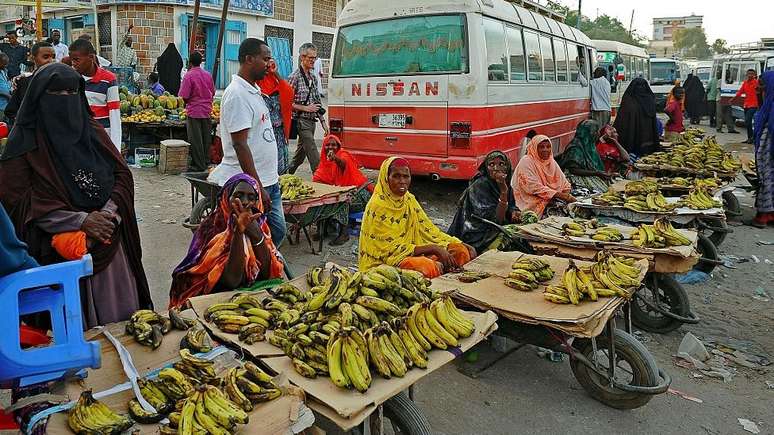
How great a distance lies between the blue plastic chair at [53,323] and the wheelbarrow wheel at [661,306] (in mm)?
4097

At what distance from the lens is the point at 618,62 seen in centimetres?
2138

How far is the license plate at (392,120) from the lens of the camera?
847 centimetres

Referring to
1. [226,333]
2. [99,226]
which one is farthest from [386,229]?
[99,226]

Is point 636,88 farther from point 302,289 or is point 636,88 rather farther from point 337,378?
point 337,378

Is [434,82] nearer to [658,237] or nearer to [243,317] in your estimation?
[658,237]

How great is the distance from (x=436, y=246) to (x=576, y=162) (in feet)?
16.5

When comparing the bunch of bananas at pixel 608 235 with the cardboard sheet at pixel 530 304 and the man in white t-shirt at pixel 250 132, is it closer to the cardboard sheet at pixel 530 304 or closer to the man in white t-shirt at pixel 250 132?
the cardboard sheet at pixel 530 304

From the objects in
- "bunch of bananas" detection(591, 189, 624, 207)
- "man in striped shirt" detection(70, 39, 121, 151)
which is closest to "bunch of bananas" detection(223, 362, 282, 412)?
"man in striped shirt" detection(70, 39, 121, 151)

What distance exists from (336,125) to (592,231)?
5.06 m

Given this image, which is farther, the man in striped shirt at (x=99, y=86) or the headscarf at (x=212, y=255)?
the man in striped shirt at (x=99, y=86)

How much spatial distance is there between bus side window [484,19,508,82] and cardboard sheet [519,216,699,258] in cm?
328

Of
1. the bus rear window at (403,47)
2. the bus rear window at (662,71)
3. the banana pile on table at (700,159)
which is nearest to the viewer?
the bus rear window at (403,47)

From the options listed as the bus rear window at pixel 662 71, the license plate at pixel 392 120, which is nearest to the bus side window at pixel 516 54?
the license plate at pixel 392 120

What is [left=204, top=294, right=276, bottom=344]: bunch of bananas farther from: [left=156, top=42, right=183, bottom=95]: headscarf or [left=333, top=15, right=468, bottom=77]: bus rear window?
[left=156, top=42, right=183, bottom=95]: headscarf
